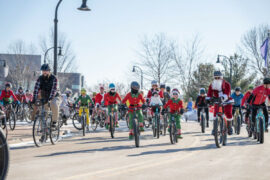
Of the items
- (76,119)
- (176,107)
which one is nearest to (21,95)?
(76,119)

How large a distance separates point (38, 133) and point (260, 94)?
678cm

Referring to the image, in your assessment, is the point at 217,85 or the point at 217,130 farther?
the point at 217,85

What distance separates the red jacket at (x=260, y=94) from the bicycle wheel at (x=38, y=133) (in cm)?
653

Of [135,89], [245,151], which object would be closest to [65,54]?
[135,89]

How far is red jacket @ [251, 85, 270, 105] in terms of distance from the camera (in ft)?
38.6

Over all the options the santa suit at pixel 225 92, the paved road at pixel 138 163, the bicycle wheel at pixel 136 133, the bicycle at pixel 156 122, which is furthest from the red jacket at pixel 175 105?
the paved road at pixel 138 163

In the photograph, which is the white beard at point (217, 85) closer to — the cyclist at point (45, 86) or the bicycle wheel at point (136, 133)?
the bicycle wheel at point (136, 133)

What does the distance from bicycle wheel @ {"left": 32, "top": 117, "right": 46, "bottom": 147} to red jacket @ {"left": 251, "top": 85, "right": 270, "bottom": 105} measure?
257 inches

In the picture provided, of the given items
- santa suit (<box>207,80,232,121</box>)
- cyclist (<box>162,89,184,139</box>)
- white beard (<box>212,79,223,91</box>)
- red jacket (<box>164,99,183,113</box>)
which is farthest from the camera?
red jacket (<box>164,99,183,113</box>)

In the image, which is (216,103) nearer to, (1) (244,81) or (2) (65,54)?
(2) (65,54)

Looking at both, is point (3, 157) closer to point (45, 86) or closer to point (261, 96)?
point (45, 86)

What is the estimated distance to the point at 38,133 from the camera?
9.98 metres

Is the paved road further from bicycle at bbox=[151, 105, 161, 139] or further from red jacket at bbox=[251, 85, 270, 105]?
bicycle at bbox=[151, 105, 161, 139]

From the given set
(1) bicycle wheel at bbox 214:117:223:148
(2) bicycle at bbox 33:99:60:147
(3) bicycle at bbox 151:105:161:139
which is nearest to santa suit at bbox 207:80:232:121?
(1) bicycle wheel at bbox 214:117:223:148
